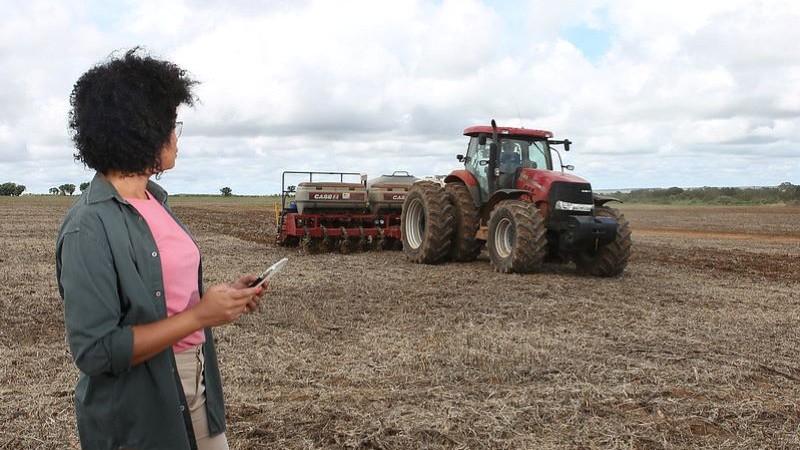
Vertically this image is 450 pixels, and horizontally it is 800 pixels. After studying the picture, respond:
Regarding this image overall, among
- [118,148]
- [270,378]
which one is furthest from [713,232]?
[118,148]

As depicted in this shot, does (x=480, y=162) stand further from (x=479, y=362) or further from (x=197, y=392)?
(x=197, y=392)

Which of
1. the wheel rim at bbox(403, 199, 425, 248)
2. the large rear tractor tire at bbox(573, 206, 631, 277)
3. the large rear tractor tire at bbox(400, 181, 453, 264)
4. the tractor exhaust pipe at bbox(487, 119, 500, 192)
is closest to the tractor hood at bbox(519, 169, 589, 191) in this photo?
the tractor exhaust pipe at bbox(487, 119, 500, 192)

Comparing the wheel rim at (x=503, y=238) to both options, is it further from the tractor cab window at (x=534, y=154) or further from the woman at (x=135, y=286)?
the woman at (x=135, y=286)

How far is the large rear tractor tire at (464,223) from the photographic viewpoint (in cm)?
1259

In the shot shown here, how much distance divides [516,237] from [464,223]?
5.92 ft

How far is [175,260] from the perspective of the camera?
2016 millimetres

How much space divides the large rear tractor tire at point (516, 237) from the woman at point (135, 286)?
885 cm

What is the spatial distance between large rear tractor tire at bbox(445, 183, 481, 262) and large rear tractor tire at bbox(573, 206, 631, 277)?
1821 mm

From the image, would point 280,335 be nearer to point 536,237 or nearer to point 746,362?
point 746,362

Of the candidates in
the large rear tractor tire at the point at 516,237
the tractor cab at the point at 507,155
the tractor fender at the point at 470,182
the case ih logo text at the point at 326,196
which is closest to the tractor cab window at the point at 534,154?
the tractor cab at the point at 507,155

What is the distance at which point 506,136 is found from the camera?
12.3 meters

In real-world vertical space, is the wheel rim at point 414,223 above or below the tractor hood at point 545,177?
below

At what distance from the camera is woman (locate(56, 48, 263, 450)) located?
1.81 m

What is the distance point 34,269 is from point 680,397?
10110mm
